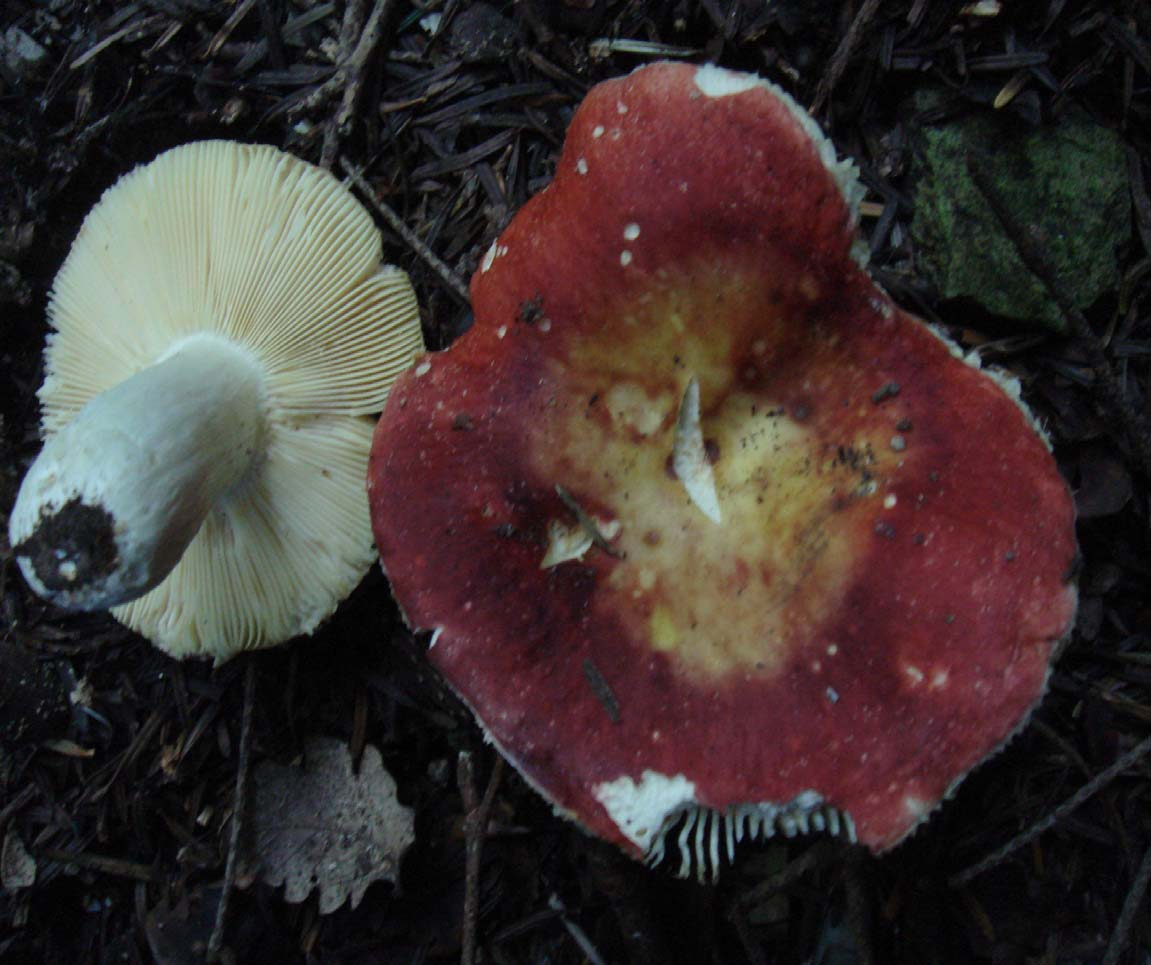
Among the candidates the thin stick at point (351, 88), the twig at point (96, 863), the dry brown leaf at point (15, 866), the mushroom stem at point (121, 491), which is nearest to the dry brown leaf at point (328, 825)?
the twig at point (96, 863)

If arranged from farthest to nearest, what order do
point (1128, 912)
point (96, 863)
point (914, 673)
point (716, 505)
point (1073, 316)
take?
point (96, 863) → point (1128, 912) → point (1073, 316) → point (716, 505) → point (914, 673)

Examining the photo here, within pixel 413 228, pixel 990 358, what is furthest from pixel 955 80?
pixel 413 228

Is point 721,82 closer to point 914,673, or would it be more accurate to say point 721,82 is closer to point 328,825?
point 914,673

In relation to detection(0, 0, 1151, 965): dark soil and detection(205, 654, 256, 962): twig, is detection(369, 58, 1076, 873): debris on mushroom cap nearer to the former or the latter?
detection(0, 0, 1151, 965): dark soil

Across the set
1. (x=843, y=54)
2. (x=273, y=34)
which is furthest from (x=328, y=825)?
(x=843, y=54)

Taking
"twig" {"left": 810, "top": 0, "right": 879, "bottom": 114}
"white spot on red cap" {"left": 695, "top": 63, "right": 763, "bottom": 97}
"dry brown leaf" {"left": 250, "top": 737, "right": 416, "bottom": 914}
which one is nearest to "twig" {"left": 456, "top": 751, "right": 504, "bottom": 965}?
"dry brown leaf" {"left": 250, "top": 737, "right": 416, "bottom": 914}

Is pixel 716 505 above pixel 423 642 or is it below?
above
